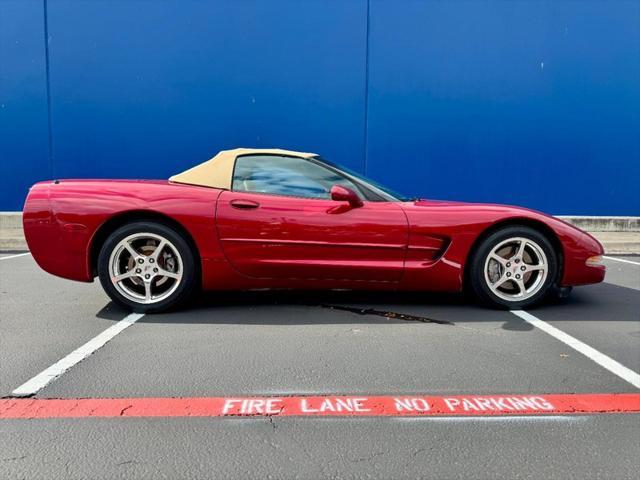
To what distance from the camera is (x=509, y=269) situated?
4.15 meters

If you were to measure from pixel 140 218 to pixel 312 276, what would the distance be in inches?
56.8

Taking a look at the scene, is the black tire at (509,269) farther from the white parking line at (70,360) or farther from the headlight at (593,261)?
the white parking line at (70,360)

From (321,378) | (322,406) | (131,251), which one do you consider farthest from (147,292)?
(322,406)

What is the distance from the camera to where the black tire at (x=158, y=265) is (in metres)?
3.91

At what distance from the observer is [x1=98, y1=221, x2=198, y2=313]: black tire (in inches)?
154

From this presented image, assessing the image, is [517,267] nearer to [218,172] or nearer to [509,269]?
[509,269]

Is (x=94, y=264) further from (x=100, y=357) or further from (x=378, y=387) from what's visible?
(x=378, y=387)

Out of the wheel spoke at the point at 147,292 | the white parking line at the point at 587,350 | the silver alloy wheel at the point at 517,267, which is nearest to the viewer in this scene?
the white parking line at the point at 587,350

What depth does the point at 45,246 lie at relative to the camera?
3.91 m

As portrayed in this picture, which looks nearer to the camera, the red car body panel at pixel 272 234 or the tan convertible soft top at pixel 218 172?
the red car body panel at pixel 272 234

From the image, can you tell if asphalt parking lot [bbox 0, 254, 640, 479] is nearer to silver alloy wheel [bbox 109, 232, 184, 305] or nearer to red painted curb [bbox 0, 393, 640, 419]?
red painted curb [bbox 0, 393, 640, 419]

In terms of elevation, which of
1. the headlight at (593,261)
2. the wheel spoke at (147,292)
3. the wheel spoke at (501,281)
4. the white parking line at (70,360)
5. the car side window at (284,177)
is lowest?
the white parking line at (70,360)

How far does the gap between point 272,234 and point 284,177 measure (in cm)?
51

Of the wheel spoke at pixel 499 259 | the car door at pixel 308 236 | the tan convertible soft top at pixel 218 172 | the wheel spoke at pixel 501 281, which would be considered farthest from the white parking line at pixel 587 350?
the tan convertible soft top at pixel 218 172
